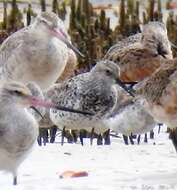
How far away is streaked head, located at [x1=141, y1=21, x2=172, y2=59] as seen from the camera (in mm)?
12398

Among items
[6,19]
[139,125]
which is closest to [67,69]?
[139,125]

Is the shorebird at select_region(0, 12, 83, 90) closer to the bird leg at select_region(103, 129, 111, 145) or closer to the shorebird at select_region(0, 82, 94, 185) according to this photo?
the bird leg at select_region(103, 129, 111, 145)

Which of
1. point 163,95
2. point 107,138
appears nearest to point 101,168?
point 163,95

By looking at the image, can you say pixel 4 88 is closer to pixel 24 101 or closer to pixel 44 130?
pixel 24 101

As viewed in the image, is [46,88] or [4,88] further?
[46,88]

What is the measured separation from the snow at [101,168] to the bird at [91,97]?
0.36 m

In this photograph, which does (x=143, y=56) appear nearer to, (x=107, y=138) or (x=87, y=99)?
(x=107, y=138)

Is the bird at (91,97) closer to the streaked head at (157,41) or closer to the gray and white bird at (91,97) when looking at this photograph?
the gray and white bird at (91,97)

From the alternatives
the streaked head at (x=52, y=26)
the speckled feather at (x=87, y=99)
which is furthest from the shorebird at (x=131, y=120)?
the streaked head at (x=52, y=26)

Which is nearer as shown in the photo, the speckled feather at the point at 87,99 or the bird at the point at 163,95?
the bird at the point at 163,95

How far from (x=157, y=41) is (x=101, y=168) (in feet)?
14.6

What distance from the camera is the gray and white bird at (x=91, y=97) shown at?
1070 centimetres

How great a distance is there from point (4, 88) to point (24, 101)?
0.62 feet

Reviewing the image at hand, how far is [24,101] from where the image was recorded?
7633mm
